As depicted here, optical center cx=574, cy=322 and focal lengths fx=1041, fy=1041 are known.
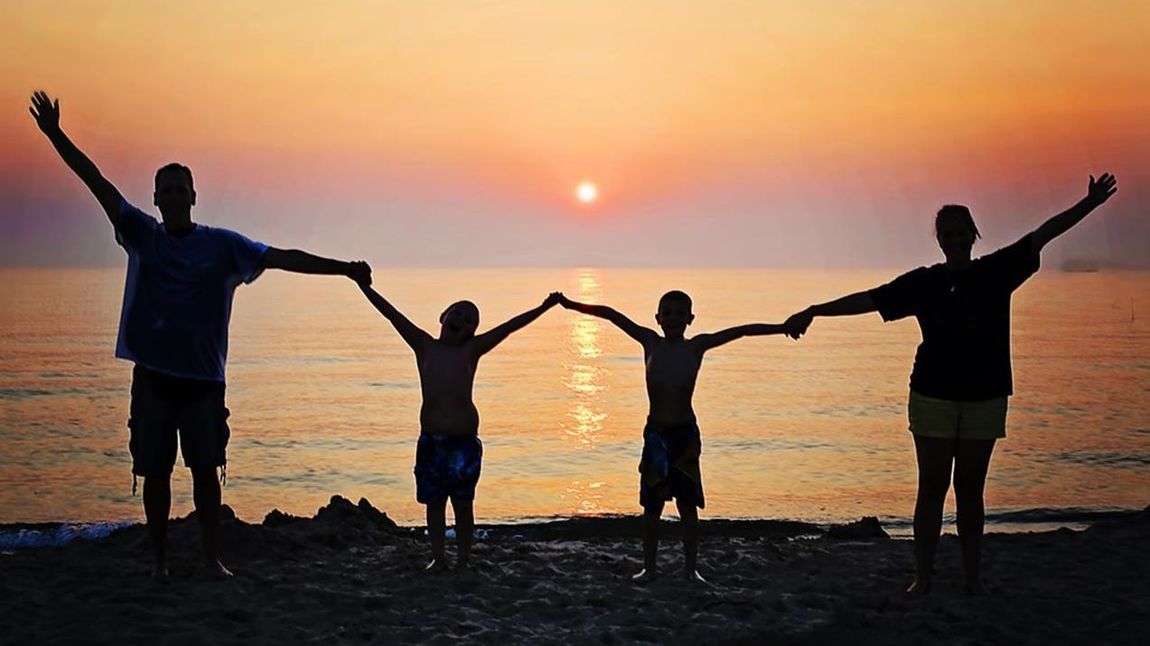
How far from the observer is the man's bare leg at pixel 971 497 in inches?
247

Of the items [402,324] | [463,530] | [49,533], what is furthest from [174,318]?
[49,533]

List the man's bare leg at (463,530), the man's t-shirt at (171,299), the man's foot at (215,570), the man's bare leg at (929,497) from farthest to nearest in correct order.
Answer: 1. the man's bare leg at (463,530)
2. the man's foot at (215,570)
3. the man's bare leg at (929,497)
4. the man's t-shirt at (171,299)

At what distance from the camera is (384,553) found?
8109mm

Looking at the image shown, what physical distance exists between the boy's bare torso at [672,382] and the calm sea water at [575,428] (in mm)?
6116

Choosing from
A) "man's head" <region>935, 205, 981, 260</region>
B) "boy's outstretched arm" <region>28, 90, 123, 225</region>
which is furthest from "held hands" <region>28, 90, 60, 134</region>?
"man's head" <region>935, 205, 981, 260</region>

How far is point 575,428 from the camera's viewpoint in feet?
69.8

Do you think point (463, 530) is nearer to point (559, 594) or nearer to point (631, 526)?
point (559, 594)

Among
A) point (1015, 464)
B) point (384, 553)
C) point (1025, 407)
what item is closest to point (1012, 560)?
point (384, 553)

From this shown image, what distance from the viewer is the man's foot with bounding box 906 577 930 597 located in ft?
21.7

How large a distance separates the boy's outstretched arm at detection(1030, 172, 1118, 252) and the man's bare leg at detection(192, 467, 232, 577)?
5.17 m

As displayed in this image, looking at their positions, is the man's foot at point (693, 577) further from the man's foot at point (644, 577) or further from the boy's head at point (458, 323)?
the boy's head at point (458, 323)

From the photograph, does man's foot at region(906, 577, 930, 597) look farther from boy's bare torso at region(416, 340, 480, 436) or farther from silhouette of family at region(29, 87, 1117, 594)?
boy's bare torso at region(416, 340, 480, 436)

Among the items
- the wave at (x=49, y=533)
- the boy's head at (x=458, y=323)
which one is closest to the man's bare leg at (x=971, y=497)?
the boy's head at (x=458, y=323)

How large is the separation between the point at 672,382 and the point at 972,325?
6.42 feet
